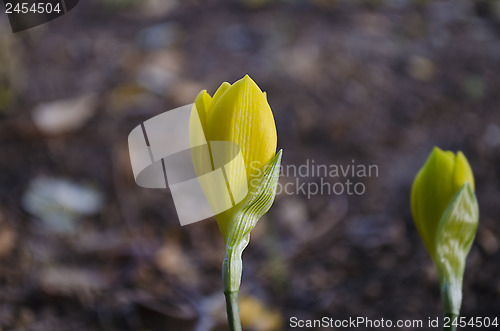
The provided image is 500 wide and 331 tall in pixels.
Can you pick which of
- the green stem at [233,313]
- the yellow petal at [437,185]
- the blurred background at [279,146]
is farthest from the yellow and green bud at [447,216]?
the blurred background at [279,146]

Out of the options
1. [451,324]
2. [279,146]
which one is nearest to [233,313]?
[451,324]

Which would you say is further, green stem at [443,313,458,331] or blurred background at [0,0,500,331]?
blurred background at [0,0,500,331]

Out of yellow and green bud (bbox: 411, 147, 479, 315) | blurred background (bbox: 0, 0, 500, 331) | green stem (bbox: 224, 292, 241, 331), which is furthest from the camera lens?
blurred background (bbox: 0, 0, 500, 331)

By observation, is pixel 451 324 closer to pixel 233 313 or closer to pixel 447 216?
pixel 447 216

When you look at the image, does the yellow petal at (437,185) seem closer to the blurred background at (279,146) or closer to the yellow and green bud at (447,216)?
the yellow and green bud at (447,216)

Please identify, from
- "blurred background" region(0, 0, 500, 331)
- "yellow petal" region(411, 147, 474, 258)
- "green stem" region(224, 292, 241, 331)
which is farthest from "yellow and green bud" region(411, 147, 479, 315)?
"blurred background" region(0, 0, 500, 331)

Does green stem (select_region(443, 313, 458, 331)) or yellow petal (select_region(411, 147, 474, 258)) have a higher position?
yellow petal (select_region(411, 147, 474, 258))

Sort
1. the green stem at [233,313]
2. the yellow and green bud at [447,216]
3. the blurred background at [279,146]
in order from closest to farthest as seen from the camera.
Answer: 1. the green stem at [233,313]
2. the yellow and green bud at [447,216]
3. the blurred background at [279,146]

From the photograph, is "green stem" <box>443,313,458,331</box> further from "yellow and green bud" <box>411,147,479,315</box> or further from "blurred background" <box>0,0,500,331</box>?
"blurred background" <box>0,0,500,331</box>

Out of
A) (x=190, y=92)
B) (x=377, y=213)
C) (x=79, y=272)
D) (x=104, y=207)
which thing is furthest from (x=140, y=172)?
(x=377, y=213)
